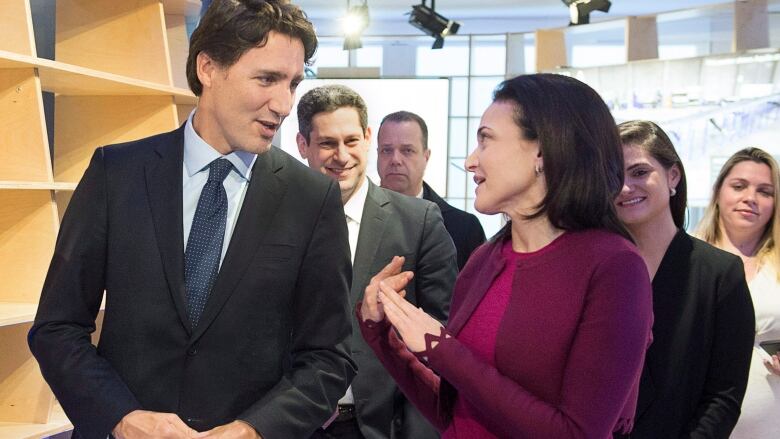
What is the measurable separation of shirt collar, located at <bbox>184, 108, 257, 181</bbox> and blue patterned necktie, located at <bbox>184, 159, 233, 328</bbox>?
20 mm

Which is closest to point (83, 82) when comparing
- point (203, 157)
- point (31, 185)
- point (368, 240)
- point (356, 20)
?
point (31, 185)

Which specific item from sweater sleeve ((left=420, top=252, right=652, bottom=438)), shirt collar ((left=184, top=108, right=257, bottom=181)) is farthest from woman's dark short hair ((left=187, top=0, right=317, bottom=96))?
sweater sleeve ((left=420, top=252, right=652, bottom=438))

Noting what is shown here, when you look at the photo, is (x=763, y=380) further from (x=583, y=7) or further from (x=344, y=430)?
(x=583, y=7)

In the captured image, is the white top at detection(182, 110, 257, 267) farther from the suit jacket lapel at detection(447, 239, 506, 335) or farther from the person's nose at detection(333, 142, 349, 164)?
the person's nose at detection(333, 142, 349, 164)

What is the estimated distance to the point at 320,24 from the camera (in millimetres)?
13328

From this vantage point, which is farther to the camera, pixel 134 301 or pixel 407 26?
Result: pixel 407 26

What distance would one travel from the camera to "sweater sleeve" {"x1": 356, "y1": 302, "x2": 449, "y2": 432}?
1.94 meters

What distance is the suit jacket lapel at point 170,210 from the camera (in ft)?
6.16

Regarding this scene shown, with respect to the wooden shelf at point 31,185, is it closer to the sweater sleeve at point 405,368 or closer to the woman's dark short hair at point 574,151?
the sweater sleeve at point 405,368

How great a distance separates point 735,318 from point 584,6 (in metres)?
5.40

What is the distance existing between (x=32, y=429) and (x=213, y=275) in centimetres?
138

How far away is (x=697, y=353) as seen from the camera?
2439mm

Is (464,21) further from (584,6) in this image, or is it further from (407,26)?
(584,6)

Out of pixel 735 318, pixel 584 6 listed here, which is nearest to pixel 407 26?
pixel 584 6
